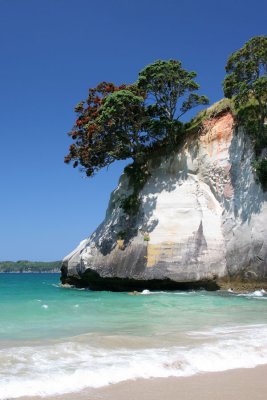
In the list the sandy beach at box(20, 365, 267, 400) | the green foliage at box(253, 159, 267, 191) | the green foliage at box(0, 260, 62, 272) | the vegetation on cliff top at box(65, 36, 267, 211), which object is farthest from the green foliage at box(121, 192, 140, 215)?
the green foliage at box(0, 260, 62, 272)

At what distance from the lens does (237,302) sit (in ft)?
50.4

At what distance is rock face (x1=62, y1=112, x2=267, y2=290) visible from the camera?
2038 centimetres

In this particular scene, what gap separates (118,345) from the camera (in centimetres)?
760

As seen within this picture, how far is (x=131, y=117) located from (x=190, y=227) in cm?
706

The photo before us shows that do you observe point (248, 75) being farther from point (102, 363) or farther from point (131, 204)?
point (102, 363)

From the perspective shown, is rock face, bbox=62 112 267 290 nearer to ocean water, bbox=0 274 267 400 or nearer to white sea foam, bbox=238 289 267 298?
white sea foam, bbox=238 289 267 298

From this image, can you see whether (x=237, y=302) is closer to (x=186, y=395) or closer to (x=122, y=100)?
(x=186, y=395)

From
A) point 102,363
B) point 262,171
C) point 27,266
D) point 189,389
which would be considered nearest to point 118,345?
point 102,363

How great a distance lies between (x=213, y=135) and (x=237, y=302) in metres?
11.0

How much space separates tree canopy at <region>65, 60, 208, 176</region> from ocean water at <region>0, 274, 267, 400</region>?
12926mm

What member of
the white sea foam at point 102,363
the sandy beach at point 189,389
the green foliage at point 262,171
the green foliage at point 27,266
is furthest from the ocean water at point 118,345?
the green foliage at point 27,266

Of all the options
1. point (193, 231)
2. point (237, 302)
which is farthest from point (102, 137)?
point (237, 302)

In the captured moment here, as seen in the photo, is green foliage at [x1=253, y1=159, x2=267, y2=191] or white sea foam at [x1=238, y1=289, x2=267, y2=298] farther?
green foliage at [x1=253, y1=159, x2=267, y2=191]

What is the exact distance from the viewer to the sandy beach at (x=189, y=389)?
15.6ft
